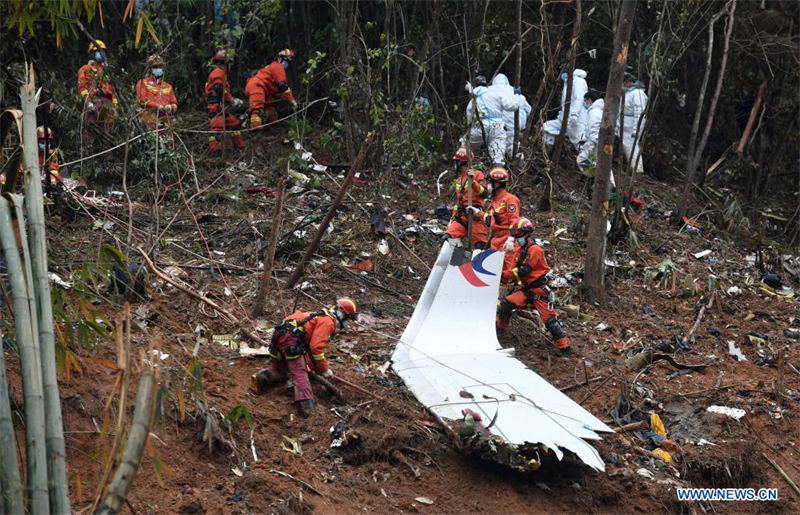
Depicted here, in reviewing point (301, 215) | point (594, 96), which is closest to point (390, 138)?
point (301, 215)

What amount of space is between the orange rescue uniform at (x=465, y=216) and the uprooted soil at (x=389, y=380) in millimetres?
713

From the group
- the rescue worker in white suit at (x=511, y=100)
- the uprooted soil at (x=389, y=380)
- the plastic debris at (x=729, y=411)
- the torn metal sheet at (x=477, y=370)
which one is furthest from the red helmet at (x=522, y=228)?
the rescue worker in white suit at (x=511, y=100)

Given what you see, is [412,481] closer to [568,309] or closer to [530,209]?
[568,309]

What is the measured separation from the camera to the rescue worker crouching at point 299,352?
239 inches

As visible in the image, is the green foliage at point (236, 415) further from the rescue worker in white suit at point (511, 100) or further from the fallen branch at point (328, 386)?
the rescue worker in white suit at point (511, 100)

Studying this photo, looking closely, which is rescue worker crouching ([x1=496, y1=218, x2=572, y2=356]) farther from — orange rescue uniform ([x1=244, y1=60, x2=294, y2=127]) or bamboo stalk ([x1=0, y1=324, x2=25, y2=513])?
bamboo stalk ([x1=0, y1=324, x2=25, y2=513])

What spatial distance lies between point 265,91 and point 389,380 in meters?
6.48

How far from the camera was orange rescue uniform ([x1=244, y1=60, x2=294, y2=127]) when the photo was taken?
11781mm

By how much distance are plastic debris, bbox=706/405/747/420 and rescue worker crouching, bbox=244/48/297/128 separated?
7030 mm

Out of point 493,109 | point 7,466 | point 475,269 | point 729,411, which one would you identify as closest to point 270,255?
point 475,269

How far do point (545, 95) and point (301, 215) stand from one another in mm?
6265

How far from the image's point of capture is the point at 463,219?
903cm

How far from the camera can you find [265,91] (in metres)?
12.0

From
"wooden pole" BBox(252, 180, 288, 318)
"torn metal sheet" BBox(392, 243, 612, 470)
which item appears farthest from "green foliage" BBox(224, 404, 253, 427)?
"wooden pole" BBox(252, 180, 288, 318)
